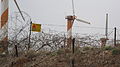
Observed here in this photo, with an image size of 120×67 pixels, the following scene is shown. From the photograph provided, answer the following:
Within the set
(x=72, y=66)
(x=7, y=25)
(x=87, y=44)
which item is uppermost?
(x=7, y=25)

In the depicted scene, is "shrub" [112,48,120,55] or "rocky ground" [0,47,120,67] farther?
"shrub" [112,48,120,55]

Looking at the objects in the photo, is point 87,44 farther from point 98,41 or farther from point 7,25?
point 7,25

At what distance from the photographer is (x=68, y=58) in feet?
25.3

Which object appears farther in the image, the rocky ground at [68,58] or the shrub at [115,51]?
the shrub at [115,51]

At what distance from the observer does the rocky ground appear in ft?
24.2

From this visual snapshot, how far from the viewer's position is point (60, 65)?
7.58 meters

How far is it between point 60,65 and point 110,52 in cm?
159

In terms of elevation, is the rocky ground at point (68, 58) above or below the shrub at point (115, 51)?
below

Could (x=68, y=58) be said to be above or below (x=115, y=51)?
below

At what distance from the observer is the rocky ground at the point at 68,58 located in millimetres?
7375

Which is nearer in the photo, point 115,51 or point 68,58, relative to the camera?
point 115,51

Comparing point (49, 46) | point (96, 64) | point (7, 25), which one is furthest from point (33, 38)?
point (96, 64)

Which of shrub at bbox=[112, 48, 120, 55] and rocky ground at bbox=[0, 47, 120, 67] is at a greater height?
shrub at bbox=[112, 48, 120, 55]

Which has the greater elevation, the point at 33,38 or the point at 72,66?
the point at 33,38
